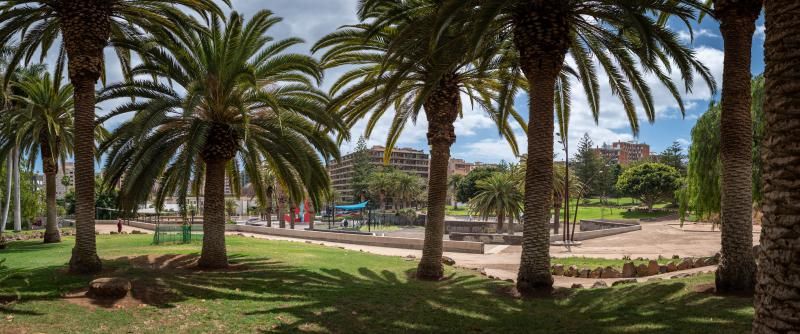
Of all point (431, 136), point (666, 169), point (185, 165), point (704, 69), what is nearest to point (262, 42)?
point (185, 165)

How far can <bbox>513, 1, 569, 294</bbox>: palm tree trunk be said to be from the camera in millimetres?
11219

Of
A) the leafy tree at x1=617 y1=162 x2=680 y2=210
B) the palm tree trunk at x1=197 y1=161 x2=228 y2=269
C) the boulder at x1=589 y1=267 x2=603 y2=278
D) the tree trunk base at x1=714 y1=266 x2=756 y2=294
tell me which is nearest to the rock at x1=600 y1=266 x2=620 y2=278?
the boulder at x1=589 y1=267 x2=603 y2=278

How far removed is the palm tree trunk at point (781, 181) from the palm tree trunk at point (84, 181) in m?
14.0

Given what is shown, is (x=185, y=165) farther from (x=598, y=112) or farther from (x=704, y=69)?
(x=704, y=69)

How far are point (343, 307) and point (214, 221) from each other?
6862 mm

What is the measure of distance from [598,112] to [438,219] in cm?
603

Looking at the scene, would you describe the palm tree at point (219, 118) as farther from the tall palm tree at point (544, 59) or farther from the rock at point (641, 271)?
the rock at point (641, 271)

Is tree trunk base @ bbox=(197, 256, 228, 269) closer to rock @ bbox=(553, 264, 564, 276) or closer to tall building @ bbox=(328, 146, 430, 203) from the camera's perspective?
rock @ bbox=(553, 264, 564, 276)

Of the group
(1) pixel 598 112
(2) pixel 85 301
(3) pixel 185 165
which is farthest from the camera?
(1) pixel 598 112

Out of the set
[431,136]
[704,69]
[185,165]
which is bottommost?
[185,165]

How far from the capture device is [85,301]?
932 centimetres

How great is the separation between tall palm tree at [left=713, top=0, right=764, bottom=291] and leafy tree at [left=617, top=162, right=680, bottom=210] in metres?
66.1

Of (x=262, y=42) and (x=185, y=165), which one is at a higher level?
(x=262, y=42)

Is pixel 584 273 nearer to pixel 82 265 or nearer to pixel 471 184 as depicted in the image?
pixel 82 265
